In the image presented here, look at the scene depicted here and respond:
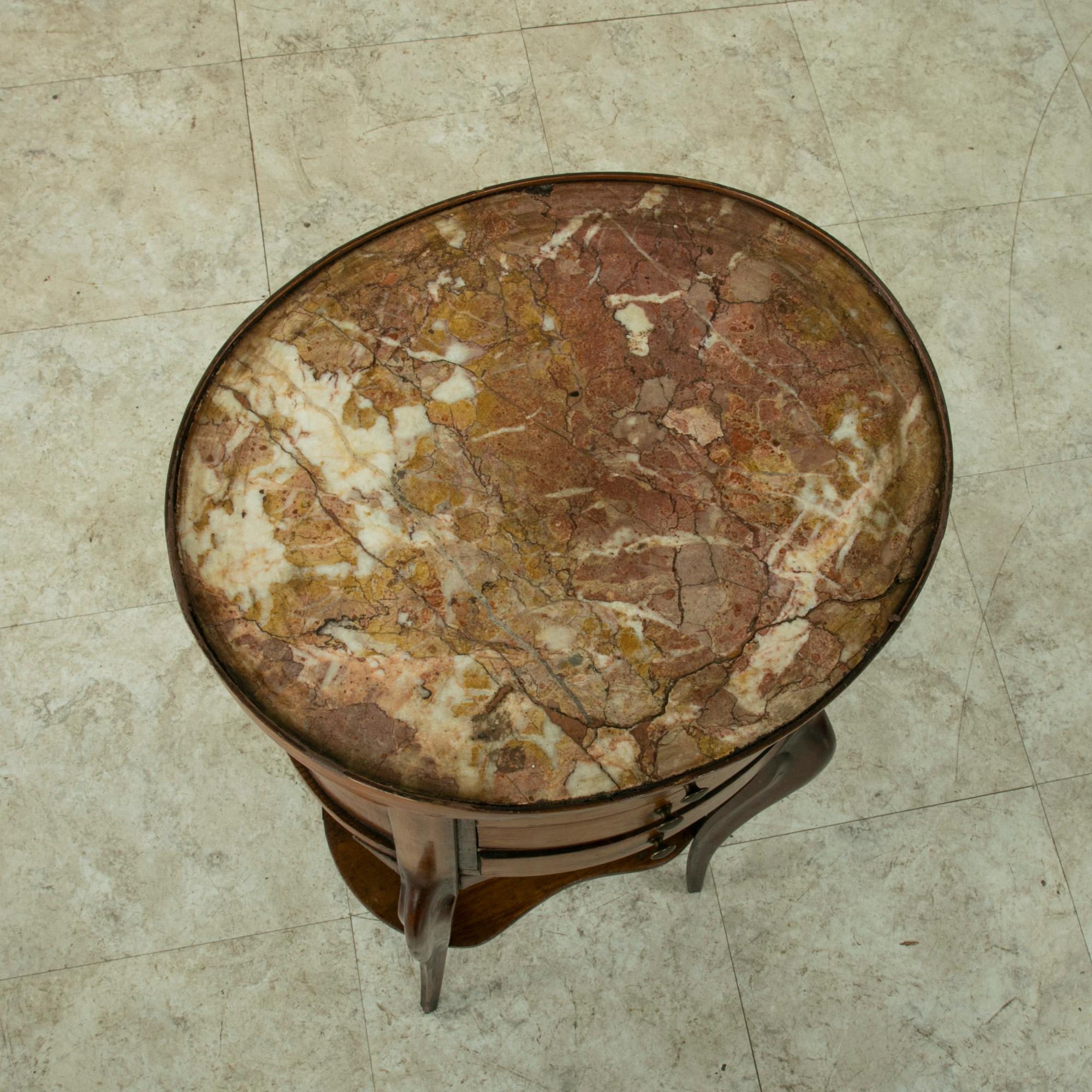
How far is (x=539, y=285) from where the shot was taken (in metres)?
1.50

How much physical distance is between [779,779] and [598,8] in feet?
7.71

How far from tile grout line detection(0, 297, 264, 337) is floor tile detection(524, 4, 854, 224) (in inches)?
38.6

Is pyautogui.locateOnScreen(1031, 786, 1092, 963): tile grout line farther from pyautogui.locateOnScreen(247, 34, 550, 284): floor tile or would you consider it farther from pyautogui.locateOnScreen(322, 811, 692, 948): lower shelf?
pyautogui.locateOnScreen(247, 34, 550, 284): floor tile

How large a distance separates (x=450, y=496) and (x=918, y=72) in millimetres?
2393

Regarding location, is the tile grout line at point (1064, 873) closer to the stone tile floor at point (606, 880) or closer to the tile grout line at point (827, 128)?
the stone tile floor at point (606, 880)

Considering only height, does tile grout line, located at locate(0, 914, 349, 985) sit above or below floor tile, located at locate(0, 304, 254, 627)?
below

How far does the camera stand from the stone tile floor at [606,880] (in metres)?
2.13

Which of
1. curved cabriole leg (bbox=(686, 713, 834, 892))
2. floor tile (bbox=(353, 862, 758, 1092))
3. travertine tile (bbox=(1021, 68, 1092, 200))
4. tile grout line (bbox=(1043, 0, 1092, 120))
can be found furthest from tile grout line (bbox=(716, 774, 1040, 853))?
tile grout line (bbox=(1043, 0, 1092, 120))

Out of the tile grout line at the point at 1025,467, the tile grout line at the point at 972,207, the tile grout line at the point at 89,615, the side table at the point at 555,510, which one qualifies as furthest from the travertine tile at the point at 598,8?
the tile grout line at the point at 89,615

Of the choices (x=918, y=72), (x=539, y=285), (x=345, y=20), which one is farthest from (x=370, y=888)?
(x=918, y=72)

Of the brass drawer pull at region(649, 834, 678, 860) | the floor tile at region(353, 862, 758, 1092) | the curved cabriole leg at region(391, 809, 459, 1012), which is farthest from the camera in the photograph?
the floor tile at region(353, 862, 758, 1092)

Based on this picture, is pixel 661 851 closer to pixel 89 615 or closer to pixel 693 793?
pixel 693 793

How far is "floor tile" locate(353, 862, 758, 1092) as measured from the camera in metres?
2.10

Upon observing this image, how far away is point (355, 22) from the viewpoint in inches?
117
